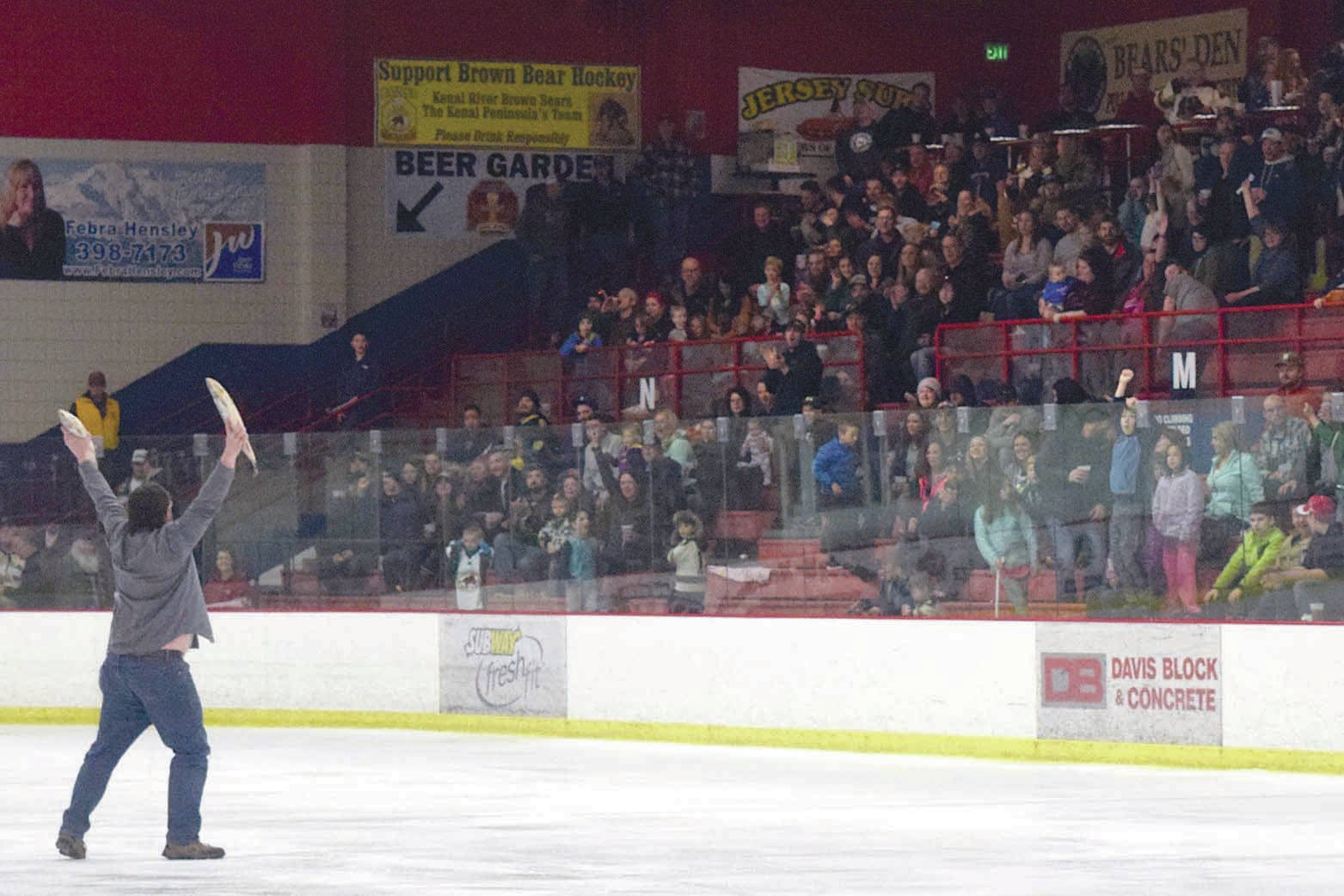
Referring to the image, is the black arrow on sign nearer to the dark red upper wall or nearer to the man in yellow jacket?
the dark red upper wall

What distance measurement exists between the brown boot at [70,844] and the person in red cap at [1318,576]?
249 inches

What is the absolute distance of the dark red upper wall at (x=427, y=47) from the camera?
22.3 metres

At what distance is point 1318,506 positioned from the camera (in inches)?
480

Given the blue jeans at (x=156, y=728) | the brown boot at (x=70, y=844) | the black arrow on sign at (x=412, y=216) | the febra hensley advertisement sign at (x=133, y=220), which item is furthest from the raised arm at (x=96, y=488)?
the black arrow on sign at (x=412, y=216)

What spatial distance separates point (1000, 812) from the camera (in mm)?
10633

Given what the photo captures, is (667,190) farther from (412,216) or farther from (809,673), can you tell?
(809,673)

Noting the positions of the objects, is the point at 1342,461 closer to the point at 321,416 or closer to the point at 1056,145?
the point at 1056,145

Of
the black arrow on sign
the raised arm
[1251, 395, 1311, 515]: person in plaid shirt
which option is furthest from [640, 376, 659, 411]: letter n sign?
the raised arm

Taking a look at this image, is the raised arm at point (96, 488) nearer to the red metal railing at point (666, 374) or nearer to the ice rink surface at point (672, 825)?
the ice rink surface at point (672, 825)

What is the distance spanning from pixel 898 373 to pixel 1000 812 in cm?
716

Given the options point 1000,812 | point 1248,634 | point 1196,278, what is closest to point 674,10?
point 1196,278

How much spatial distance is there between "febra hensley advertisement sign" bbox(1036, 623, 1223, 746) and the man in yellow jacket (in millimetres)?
9762

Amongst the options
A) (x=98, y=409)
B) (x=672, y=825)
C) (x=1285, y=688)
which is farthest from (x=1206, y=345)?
(x=98, y=409)

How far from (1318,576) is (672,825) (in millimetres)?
3978
